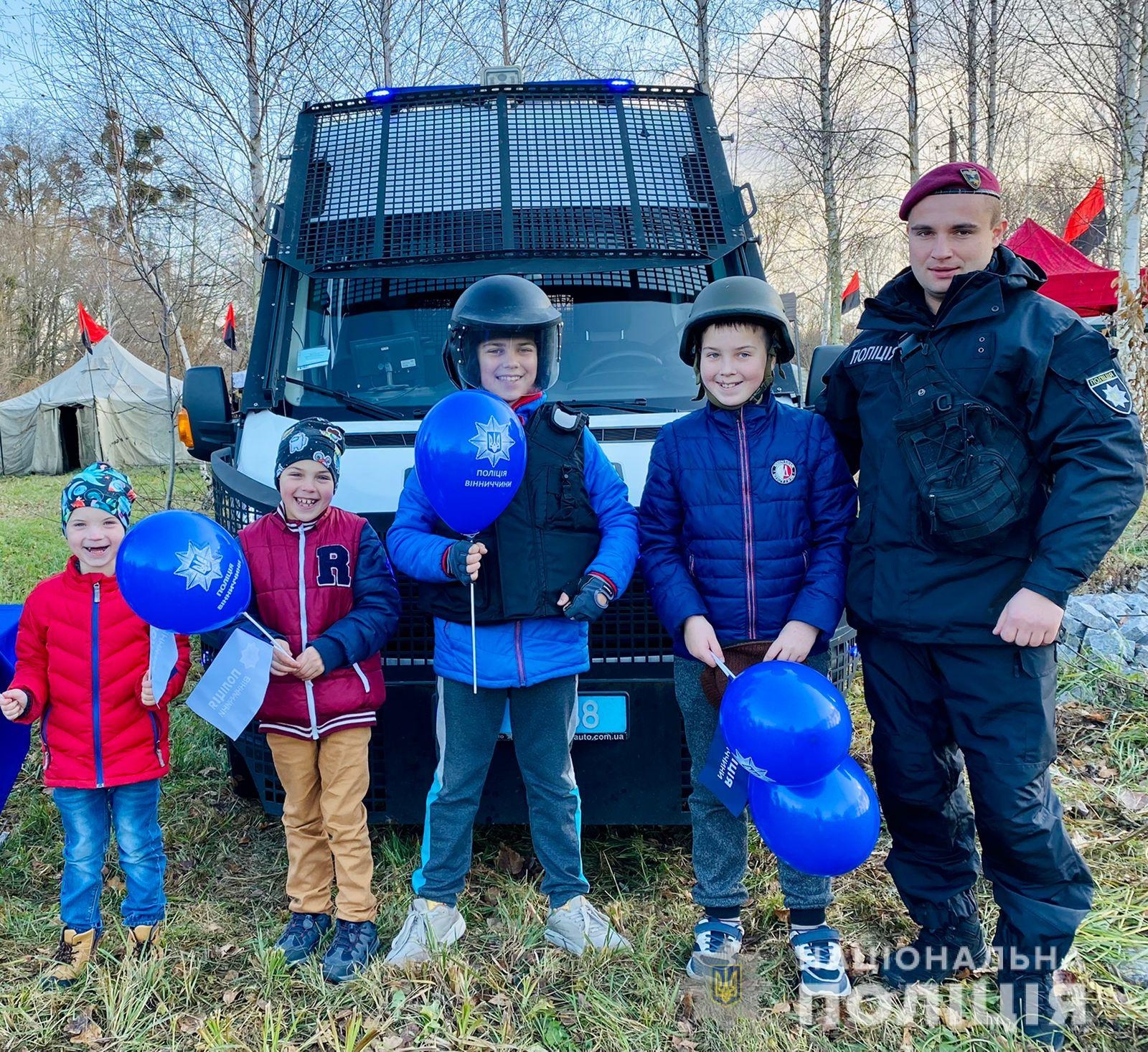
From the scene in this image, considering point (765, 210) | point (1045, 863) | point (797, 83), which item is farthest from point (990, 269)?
point (765, 210)

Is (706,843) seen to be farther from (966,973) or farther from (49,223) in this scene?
(49,223)

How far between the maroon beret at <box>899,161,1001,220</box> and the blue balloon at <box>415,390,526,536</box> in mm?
1294

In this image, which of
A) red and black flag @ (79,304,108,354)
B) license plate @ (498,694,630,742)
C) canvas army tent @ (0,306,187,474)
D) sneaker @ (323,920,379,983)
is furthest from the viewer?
canvas army tent @ (0,306,187,474)

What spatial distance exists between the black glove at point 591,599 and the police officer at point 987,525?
723 millimetres

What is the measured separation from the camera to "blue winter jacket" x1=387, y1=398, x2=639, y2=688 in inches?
107

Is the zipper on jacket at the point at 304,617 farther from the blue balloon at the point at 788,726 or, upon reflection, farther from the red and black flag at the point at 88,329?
the red and black flag at the point at 88,329

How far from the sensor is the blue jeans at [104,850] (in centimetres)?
288

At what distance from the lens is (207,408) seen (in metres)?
3.84

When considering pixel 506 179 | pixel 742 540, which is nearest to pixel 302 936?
pixel 742 540

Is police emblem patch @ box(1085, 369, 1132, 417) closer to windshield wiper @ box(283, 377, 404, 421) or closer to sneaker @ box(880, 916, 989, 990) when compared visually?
sneaker @ box(880, 916, 989, 990)

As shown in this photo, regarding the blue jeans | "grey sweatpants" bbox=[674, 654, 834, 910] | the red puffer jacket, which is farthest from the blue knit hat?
"grey sweatpants" bbox=[674, 654, 834, 910]

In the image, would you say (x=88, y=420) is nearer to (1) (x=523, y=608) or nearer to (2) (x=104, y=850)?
(2) (x=104, y=850)

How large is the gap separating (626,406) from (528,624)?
1.18 meters

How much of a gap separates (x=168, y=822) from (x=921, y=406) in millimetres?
3396
